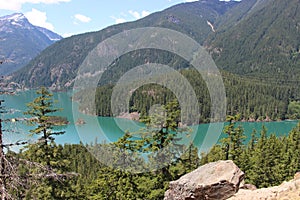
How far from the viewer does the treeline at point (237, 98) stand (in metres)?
139

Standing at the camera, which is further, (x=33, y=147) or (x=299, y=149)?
(x=299, y=149)

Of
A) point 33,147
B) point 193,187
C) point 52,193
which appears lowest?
point 52,193

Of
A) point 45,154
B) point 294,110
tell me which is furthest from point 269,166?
point 294,110

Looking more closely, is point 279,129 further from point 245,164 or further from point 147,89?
point 245,164

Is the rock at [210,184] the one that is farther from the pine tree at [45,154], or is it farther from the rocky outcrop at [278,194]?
the pine tree at [45,154]

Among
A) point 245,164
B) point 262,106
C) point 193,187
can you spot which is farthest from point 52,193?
point 262,106

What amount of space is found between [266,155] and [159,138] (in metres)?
22.0

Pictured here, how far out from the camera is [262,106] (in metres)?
144

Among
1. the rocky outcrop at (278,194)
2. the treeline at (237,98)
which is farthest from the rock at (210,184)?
the treeline at (237,98)

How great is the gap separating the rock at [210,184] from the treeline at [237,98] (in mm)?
112562

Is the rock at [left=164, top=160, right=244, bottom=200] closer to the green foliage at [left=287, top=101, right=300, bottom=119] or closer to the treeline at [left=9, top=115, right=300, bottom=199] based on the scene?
the treeline at [left=9, top=115, right=300, bottom=199]

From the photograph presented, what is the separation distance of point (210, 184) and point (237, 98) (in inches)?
5786

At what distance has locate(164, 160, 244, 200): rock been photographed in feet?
43.1

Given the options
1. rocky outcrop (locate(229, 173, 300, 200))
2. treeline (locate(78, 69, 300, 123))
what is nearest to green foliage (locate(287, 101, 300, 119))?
treeline (locate(78, 69, 300, 123))
